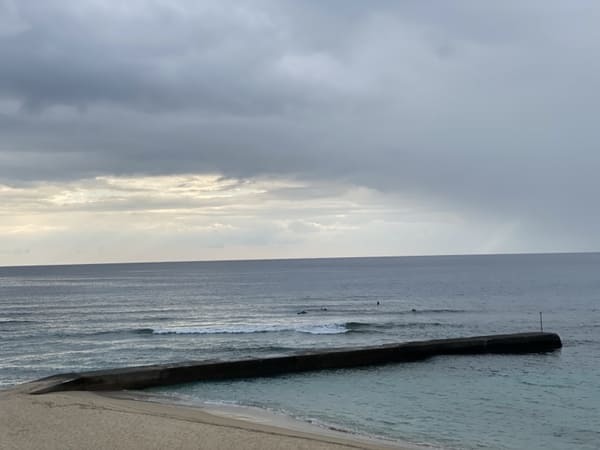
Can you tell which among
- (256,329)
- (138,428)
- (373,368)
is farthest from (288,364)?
(256,329)

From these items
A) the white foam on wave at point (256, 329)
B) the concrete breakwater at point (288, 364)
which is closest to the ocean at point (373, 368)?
the white foam on wave at point (256, 329)

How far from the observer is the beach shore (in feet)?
39.0

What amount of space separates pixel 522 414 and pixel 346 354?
8936 millimetres

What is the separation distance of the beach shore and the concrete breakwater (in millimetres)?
2692

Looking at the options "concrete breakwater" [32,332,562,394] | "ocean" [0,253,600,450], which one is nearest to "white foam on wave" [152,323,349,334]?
"ocean" [0,253,600,450]

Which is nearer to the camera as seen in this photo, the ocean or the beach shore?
the beach shore

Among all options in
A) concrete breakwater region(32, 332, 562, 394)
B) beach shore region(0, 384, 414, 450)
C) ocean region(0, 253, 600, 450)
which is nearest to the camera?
beach shore region(0, 384, 414, 450)

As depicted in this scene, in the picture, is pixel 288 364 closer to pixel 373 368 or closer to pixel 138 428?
pixel 373 368

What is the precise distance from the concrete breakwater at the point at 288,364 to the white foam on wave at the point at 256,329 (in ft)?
44.3

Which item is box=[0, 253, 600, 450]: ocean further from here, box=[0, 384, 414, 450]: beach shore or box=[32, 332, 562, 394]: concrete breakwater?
box=[0, 384, 414, 450]: beach shore

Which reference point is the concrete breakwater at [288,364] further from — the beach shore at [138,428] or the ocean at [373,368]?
the beach shore at [138,428]

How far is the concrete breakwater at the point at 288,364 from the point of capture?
1988 centimetres

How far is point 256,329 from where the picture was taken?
42000 millimetres

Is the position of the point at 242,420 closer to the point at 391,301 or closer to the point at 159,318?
the point at 159,318
